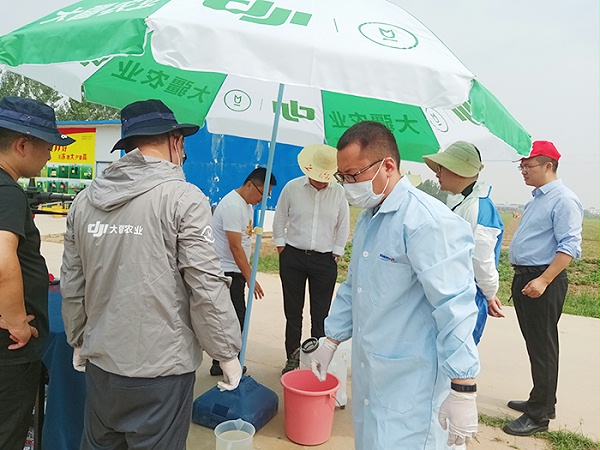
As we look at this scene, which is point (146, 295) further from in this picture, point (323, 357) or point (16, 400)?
point (323, 357)

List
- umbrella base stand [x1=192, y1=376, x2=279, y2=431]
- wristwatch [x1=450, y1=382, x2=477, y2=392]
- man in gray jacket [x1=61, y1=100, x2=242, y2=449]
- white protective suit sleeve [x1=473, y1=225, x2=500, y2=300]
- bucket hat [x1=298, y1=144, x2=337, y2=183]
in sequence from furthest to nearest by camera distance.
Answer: bucket hat [x1=298, y1=144, x2=337, y2=183] < umbrella base stand [x1=192, y1=376, x2=279, y2=431] < white protective suit sleeve [x1=473, y1=225, x2=500, y2=300] < man in gray jacket [x1=61, y1=100, x2=242, y2=449] < wristwatch [x1=450, y1=382, x2=477, y2=392]

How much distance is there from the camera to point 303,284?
434 centimetres

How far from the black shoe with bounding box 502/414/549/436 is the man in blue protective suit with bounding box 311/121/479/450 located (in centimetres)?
196

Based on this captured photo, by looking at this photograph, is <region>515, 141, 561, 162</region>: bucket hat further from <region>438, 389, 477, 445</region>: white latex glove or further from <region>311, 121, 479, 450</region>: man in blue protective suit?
<region>438, 389, 477, 445</region>: white latex glove

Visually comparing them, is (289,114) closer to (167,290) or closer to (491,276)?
(491,276)

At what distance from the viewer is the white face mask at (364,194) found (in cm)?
200

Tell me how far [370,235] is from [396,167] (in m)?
0.32

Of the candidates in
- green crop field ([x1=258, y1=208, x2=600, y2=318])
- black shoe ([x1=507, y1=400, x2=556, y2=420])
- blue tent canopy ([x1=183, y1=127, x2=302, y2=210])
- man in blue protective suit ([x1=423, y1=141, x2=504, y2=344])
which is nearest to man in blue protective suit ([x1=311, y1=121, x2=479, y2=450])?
man in blue protective suit ([x1=423, y1=141, x2=504, y2=344])

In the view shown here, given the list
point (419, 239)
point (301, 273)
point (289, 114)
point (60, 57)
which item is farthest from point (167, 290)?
point (289, 114)

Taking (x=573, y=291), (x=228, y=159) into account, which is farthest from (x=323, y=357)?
(x=573, y=291)

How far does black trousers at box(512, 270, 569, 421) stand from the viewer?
3443 mm

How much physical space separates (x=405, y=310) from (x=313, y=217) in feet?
7.90

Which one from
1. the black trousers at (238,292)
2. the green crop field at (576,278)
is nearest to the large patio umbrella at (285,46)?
the black trousers at (238,292)

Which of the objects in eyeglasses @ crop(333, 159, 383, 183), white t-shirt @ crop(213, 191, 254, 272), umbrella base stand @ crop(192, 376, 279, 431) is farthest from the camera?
white t-shirt @ crop(213, 191, 254, 272)
